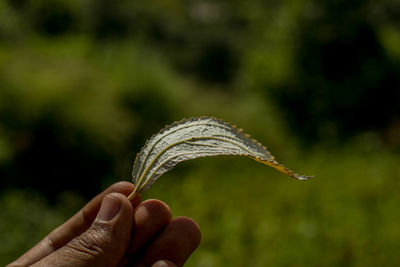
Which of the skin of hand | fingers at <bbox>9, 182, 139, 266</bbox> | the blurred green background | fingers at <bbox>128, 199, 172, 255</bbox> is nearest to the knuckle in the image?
the skin of hand

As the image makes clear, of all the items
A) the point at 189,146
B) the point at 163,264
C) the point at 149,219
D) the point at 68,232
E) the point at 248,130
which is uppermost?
the point at 189,146

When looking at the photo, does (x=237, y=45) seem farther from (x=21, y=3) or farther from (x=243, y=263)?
(x=243, y=263)

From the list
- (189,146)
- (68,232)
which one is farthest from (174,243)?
(68,232)

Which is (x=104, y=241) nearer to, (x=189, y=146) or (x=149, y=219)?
(x=149, y=219)

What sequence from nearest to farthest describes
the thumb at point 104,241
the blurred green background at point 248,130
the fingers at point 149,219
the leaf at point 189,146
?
1. the leaf at point 189,146
2. the thumb at point 104,241
3. the fingers at point 149,219
4. the blurred green background at point 248,130

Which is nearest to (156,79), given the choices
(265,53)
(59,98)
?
(59,98)

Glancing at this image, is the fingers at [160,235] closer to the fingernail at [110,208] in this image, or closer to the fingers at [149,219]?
the fingers at [149,219]

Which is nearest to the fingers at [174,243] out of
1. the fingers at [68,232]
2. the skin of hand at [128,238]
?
the skin of hand at [128,238]
